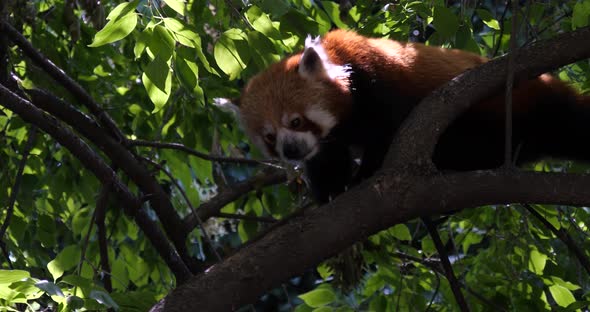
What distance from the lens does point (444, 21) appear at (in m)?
2.68

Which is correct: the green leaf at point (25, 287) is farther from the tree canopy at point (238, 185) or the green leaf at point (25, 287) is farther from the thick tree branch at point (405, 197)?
the thick tree branch at point (405, 197)

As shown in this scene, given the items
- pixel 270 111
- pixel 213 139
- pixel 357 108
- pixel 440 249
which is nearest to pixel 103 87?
pixel 213 139

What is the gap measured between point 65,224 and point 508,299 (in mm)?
2253

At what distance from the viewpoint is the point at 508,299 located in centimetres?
331

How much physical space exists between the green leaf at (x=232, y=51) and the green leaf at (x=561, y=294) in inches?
62.0

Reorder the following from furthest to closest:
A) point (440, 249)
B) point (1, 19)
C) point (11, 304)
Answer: point (1, 19) → point (440, 249) → point (11, 304)

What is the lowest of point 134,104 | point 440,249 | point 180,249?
point 440,249

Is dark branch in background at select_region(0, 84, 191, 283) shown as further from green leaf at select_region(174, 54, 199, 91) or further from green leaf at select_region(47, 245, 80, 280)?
green leaf at select_region(174, 54, 199, 91)

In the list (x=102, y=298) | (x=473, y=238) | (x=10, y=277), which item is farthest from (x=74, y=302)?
(x=473, y=238)

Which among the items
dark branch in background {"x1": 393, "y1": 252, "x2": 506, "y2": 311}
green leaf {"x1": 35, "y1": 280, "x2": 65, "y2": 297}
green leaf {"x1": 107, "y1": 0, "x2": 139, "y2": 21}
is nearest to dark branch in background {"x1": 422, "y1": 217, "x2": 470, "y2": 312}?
dark branch in background {"x1": 393, "y1": 252, "x2": 506, "y2": 311}

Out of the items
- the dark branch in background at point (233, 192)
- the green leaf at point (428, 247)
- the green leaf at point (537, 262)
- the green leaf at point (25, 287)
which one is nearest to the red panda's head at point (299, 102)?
the dark branch in background at point (233, 192)

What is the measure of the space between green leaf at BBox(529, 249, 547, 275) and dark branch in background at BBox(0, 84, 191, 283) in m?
1.57

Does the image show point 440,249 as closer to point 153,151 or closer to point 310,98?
point 310,98

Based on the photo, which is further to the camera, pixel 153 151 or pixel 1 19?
pixel 153 151
